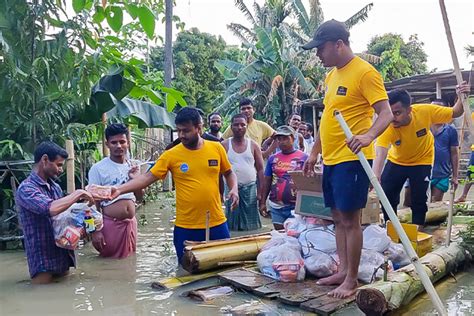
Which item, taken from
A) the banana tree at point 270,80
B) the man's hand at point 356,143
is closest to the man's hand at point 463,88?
the man's hand at point 356,143

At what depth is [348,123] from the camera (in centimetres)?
417

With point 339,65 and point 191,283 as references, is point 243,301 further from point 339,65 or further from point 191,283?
point 339,65

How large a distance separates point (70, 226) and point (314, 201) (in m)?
2.32

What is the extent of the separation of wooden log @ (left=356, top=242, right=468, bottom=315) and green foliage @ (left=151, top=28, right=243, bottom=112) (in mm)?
19806

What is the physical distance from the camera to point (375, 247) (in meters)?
4.86

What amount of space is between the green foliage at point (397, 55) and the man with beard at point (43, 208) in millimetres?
19009

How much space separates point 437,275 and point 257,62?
605 inches

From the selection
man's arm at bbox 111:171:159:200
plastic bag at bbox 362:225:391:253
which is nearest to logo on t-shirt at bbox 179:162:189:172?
man's arm at bbox 111:171:159:200

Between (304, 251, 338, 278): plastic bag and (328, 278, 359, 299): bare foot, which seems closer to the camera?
(328, 278, 359, 299): bare foot

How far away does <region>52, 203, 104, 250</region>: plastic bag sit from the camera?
504 centimetres

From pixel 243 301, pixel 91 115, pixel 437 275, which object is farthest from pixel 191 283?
pixel 91 115

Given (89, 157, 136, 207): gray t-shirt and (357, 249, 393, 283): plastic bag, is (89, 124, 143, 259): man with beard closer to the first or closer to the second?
(89, 157, 136, 207): gray t-shirt

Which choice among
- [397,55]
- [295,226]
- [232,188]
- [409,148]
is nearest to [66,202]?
[232,188]

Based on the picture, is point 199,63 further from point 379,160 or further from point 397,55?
point 379,160
